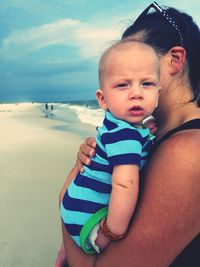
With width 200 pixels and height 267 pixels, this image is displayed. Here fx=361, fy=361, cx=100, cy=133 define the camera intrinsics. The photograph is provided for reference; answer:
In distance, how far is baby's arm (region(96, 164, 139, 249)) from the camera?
5.02ft

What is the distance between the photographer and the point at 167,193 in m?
1.44

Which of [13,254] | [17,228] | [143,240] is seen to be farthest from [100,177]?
[17,228]

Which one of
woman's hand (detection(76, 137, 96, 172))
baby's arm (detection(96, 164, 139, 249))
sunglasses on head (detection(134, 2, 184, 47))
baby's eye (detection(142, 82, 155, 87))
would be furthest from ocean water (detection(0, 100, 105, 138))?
baby's arm (detection(96, 164, 139, 249))

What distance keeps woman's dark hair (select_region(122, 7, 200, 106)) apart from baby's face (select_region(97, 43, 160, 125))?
0.20 meters

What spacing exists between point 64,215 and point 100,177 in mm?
322

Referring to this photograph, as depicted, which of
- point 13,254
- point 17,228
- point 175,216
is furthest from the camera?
point 17,228

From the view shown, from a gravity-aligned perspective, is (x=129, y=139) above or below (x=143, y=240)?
above

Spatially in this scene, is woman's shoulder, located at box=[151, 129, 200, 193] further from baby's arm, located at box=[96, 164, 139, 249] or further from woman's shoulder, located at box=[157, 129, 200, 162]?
baby's arm, located at box=[96, 164, 139, 249]

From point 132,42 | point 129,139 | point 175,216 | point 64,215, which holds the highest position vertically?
point 132,42

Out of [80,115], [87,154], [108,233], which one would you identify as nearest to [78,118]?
[80,115]

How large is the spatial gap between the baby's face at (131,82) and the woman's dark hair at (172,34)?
20 cm

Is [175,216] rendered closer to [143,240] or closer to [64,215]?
[143,240]

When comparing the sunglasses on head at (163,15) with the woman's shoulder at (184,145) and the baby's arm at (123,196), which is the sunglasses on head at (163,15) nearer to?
the woman's shoulder at (184,145)

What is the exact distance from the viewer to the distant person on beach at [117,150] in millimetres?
1540
